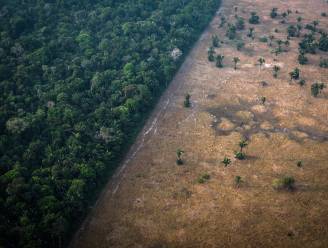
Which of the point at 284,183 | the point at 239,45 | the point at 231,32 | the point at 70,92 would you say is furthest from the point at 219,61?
the point at 284,183

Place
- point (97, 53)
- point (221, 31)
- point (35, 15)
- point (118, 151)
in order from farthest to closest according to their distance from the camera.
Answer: point (221, 31) → point (35, 15) → point (97, 53) → point (118, 151)

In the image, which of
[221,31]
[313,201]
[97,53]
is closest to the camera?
[313,201]

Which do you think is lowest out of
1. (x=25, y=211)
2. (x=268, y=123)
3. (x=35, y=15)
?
(x=268, y=123)

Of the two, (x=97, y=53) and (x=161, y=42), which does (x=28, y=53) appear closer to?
(x=97, y=53)

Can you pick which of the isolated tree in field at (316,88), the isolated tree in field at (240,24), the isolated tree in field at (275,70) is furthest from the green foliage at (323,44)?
the isolated tree in field at (240,24)

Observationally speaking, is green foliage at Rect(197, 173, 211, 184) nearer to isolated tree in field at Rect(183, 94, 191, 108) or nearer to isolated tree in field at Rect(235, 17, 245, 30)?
isolated tree in field at Rect(183, 94, 191, 108)

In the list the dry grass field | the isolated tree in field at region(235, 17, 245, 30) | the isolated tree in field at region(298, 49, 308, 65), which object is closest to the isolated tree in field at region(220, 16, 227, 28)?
the isolated tree in field at region(235, 17, 245, 30)

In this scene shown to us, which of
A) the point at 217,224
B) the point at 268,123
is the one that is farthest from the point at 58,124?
the point at 268,123

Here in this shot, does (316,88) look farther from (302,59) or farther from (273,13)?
(273,13)
